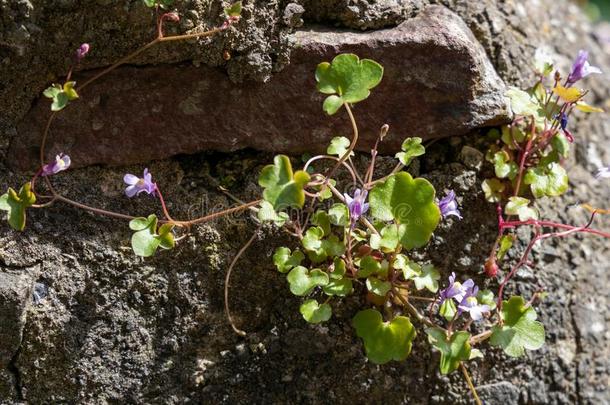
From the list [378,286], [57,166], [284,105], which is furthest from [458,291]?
[57,166]

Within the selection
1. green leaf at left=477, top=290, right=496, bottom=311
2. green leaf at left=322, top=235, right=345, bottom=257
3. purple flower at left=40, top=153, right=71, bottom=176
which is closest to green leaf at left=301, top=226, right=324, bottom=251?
green leaf at left=322, top=235, right=345, bottom=257

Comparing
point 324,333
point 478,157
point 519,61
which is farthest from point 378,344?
point 519,61

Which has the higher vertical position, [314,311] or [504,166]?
[504,166]

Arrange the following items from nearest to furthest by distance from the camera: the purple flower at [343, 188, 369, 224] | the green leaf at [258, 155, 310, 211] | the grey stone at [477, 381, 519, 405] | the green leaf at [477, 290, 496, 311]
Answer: the green leaf at [258, 155, 310, 211] < the purple flower at [343, 188, 369, 224] < the green leaf at [477, 290, 496, 311] < the grey stone at [477, 381, 519, 405]

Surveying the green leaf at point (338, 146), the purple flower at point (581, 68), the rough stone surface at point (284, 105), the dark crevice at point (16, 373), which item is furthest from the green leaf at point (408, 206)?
the dark crevice at point (16, 373)

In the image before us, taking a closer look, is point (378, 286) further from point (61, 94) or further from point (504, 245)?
point (61, 94)

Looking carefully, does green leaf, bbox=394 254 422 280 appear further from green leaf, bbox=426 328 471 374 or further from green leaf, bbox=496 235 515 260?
green leaf, bbox=496 235 515 260

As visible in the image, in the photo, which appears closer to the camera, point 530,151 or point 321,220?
point 321,220

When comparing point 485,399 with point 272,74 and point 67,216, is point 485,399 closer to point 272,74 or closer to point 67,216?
point 272,74
